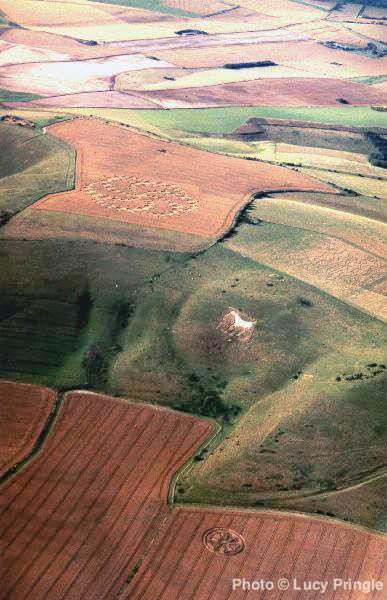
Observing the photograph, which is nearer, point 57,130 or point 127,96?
point 57,130

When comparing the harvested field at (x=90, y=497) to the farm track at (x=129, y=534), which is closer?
the farm track at (x=129, y=534)

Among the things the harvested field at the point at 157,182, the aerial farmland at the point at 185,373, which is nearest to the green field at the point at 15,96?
the aerial farmland at the point at 185,373

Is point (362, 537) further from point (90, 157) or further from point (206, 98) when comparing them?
point (206, 98)

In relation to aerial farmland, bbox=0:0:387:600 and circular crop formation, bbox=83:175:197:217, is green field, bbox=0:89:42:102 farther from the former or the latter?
circular crop formation, bbox=83:175:197:217

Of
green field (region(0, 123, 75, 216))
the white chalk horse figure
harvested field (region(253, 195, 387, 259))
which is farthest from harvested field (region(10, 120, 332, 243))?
the white chalk horse figure

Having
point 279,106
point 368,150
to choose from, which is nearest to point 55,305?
point 368,150

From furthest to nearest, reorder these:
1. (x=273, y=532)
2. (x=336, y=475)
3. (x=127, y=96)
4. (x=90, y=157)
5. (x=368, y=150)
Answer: (x=127, y=96) < (x=368, y=150) < (x=90, y=157) < (x=336, y=475) < (x=273, y=532)

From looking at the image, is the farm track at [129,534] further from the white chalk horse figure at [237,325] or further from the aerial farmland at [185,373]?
the white chalk horse figure at [237,325]
